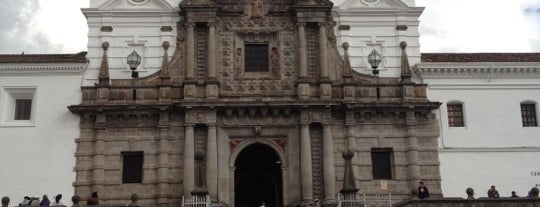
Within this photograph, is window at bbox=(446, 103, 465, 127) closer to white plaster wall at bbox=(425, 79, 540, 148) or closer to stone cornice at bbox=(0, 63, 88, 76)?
white plaster wall at bbox=(425, 79, 540, 148)

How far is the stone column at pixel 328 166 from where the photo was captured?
29281 mm

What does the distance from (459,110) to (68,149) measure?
18.1 meters

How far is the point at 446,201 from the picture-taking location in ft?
76.1

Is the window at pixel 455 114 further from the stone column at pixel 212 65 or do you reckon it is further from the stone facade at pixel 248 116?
the stone column at pixel 212 65

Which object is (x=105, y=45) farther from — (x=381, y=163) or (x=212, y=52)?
(x=381, y=163)

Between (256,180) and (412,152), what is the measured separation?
8.37 m

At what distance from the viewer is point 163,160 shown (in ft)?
97.2

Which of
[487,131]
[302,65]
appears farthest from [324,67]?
[487,131]

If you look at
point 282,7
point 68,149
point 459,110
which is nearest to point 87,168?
point 68,149

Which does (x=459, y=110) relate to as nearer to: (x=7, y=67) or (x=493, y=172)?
(x=493, y=172)

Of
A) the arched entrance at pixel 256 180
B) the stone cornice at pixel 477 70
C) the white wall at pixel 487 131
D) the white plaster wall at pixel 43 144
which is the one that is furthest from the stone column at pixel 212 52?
the white wall at pixel 487 131

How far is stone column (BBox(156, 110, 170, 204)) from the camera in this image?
29234mm

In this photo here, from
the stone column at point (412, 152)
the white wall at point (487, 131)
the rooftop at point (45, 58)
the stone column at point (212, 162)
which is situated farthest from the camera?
the rooftop at point (45, 58)

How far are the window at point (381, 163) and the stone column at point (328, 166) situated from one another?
2136mm
